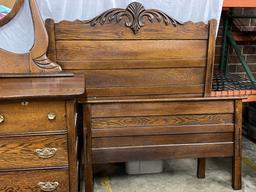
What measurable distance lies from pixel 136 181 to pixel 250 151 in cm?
112

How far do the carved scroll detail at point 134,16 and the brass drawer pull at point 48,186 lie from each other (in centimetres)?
93

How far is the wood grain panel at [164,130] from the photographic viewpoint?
176 cm

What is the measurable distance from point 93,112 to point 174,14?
80 centimetres

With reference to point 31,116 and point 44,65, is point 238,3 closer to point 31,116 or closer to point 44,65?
point 44,65

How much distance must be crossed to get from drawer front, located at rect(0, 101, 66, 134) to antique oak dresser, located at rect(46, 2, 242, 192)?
0.36 m

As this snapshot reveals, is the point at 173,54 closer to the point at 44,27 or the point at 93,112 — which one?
the point at 93,112

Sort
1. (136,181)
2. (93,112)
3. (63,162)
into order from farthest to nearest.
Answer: (136,181) → (93,112) → (63,162)

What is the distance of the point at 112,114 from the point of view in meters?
1.75

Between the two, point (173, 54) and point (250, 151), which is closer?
point (173, 54)

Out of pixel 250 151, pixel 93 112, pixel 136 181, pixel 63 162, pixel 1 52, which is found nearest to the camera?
pixel 63 162

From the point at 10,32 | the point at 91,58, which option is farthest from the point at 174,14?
the point at 10,32

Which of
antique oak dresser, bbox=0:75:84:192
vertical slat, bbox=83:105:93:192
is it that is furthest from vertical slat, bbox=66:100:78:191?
vertical slat, bbox=83:105:93:192

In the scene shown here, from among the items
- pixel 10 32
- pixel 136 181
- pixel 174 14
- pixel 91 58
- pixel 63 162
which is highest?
pixel 174 14

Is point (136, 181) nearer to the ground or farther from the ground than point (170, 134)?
nearer to the ground
